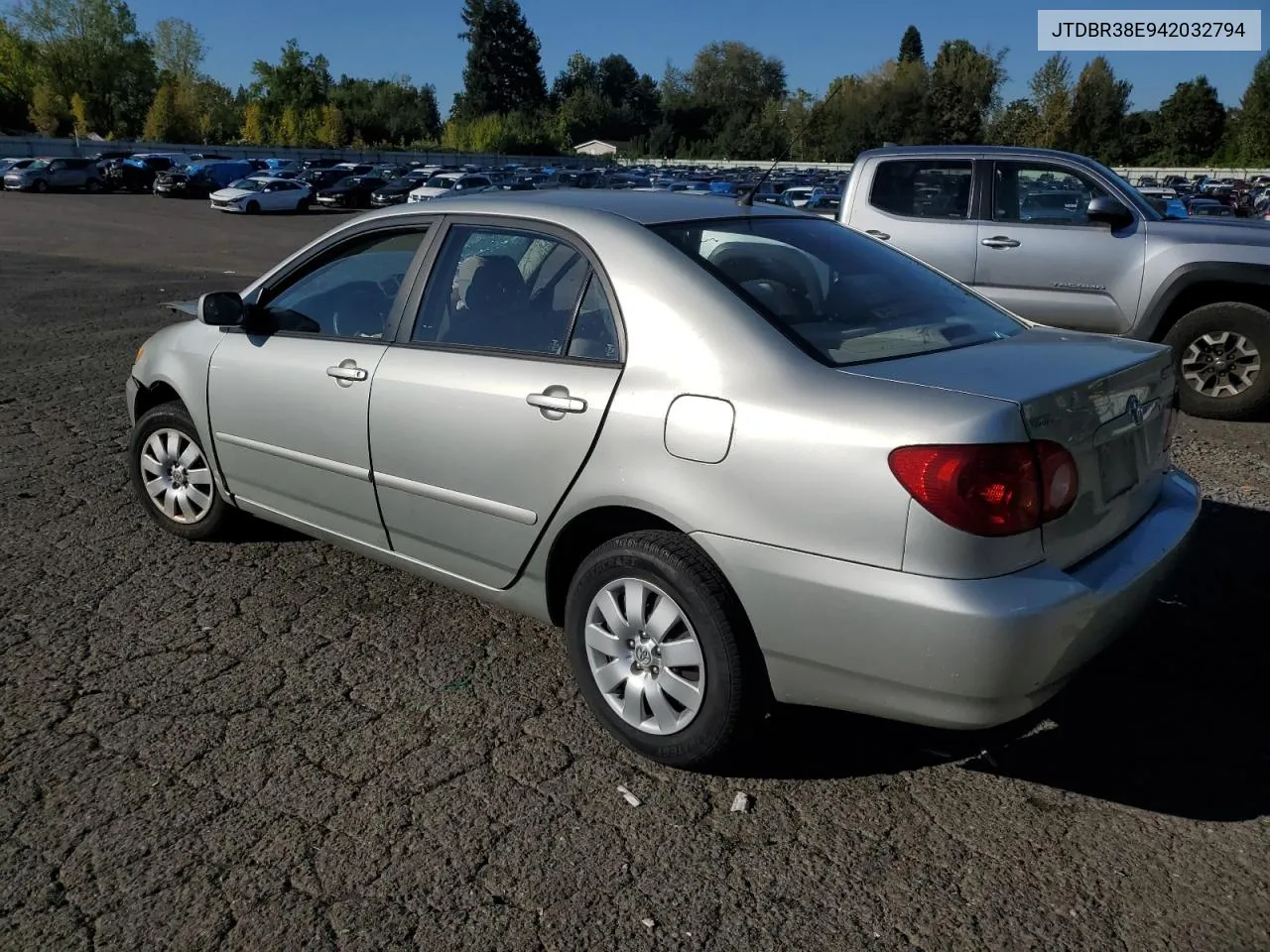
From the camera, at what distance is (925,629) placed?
2.51 metres

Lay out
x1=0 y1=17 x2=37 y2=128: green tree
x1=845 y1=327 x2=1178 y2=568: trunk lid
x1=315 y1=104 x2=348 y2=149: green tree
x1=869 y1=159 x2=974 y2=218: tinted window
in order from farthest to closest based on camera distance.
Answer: x1=315 y1=104 x2=348 y2=149: green tree < x1=0 y1=17 x2=37 y2=128: green tree < x1=869 y1=159 x2=974 y2=218: tinted window < x1=845 y1=327 x2=1178 y2=568: trunk lid

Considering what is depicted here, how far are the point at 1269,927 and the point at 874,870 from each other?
91 centimetres

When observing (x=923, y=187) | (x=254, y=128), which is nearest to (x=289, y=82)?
(x=254, y=128)

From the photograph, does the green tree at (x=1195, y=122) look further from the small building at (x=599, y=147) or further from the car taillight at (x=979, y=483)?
the car taillight at (x=979, y=483)

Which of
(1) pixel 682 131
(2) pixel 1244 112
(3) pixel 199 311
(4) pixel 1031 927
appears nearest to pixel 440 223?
(3) pixel 199 311

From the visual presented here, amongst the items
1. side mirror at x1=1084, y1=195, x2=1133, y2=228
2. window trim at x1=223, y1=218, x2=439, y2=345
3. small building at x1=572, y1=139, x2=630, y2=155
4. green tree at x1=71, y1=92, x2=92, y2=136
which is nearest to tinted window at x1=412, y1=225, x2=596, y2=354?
window trim at x1=223, y1=218, x2=439, y2=345

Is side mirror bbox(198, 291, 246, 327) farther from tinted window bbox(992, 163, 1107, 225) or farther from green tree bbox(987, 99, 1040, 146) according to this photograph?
green tree bbox(987, 99, 1040, 146)

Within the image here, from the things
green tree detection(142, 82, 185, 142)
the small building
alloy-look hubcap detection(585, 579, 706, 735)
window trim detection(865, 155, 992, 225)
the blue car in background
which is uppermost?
green tree detection(142, 82, 185, 142)

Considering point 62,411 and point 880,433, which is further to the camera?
point 62,411

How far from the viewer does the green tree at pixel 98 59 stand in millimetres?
85500

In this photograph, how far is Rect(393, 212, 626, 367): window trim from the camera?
124 inches

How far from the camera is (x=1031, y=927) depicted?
2453 millimetres

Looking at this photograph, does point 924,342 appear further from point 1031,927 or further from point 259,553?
point 259,553

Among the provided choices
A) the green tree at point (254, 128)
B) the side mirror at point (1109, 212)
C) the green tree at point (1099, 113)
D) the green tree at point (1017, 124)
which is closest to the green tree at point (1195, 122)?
the green tree at point (1099, 113)
